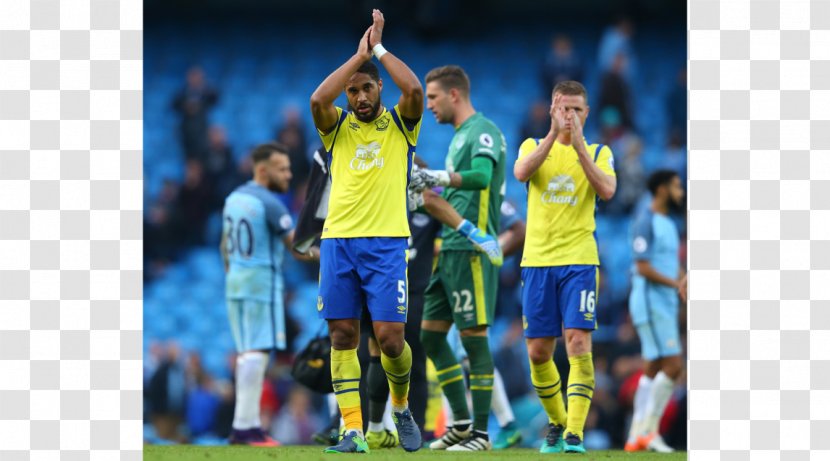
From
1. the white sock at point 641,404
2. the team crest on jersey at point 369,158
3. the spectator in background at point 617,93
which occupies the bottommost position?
the white sock at point 641,404

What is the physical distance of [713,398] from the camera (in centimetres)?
598

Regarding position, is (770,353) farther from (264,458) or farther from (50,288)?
(50,288)

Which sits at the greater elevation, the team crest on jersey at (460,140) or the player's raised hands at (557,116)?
the player's raised hands at (557,116)

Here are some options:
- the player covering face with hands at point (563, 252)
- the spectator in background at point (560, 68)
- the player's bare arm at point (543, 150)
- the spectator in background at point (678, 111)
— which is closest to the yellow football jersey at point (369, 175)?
the player's bare arm at point (543, 150)

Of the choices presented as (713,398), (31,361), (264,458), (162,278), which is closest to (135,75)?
(31,361)

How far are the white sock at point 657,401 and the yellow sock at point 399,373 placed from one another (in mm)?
4274

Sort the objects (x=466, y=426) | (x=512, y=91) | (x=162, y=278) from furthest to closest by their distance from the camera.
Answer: (x=512, y=91)
(x=162, y=278)
(x=466, y=426)

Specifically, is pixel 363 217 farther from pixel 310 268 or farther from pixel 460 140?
pixel 310 268

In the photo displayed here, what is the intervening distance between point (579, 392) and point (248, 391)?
12.7 feet

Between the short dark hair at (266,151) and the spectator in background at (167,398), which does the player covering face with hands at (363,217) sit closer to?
the short dark hair at (266,151)

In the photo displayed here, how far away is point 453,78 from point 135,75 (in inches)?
139

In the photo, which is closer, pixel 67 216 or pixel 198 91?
pixel 67 216

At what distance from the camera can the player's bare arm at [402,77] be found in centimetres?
732

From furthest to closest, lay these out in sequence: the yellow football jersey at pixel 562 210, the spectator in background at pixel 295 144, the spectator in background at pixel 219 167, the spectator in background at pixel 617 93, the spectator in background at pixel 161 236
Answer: the spectator in background at pixel 617 93
the spectator in background at pixel 161 236
the spectator in background at pixel 219 167
the spectator in background at pixel 295 144
the yellow football jersey at pixel 562 210
